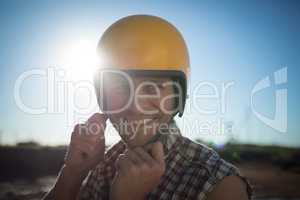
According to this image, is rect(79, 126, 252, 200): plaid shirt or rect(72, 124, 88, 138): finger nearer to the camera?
rect(79, 126, 252, 200): plaid shirt

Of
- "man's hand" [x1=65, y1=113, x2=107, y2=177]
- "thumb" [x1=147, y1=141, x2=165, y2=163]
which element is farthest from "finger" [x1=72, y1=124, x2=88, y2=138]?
"thumb" [x1=147, y1=141, x2=165, y2=163]

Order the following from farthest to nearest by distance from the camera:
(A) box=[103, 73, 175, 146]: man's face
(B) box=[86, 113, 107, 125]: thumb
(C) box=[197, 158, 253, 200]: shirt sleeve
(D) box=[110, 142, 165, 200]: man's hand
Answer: (B) box=[86, 113, 107, 125]: thumb → (A) box=[103, 73, 175, 146]: man's face → (C) box=[197, 158, 253, 200]: shirt sleeve → (D) box=[110, 142, 165, 200]: man's hand

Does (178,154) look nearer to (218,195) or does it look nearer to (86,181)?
(218,195)

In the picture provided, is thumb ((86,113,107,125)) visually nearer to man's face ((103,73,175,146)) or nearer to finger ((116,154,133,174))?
man's face ((103,73,175,146))

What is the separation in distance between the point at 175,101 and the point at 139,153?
0.72 meters

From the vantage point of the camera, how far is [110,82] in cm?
349

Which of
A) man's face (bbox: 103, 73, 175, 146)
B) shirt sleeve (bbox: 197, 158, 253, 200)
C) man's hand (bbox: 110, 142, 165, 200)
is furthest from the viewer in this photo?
man's face (bbox: 103, 73, 175, 146)

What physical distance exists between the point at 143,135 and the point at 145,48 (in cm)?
69

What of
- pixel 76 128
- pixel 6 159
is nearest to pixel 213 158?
pixel 76 128

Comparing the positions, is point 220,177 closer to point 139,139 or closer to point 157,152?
point 157,152

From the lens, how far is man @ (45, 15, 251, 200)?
2898mm

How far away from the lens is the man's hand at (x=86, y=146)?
12.3ft

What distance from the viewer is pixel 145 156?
9.37 ft

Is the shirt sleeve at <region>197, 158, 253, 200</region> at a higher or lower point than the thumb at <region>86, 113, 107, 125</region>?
lower
